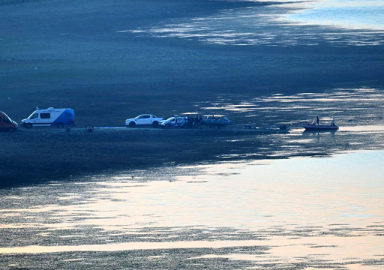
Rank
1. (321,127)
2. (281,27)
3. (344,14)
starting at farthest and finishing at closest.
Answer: (344,14) < (281,27) < (321,127)

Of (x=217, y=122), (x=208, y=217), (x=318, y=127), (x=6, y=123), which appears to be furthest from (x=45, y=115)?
(x=208, y=217)

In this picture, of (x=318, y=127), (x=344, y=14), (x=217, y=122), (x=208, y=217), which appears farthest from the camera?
(x=344, y=14)

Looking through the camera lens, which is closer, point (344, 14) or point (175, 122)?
point (175, 122)

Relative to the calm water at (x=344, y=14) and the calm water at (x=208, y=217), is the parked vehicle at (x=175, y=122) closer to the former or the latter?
the calm water at (x=208, y=217)

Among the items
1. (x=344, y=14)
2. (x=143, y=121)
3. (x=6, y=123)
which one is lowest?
(x=344, y=14)

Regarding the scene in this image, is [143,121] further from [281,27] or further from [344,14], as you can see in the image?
[344,14]

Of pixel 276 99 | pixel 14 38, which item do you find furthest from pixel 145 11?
pixel 276 99

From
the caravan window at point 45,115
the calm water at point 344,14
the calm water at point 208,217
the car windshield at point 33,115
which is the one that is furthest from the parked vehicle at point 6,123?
the calm water at point 344,14
